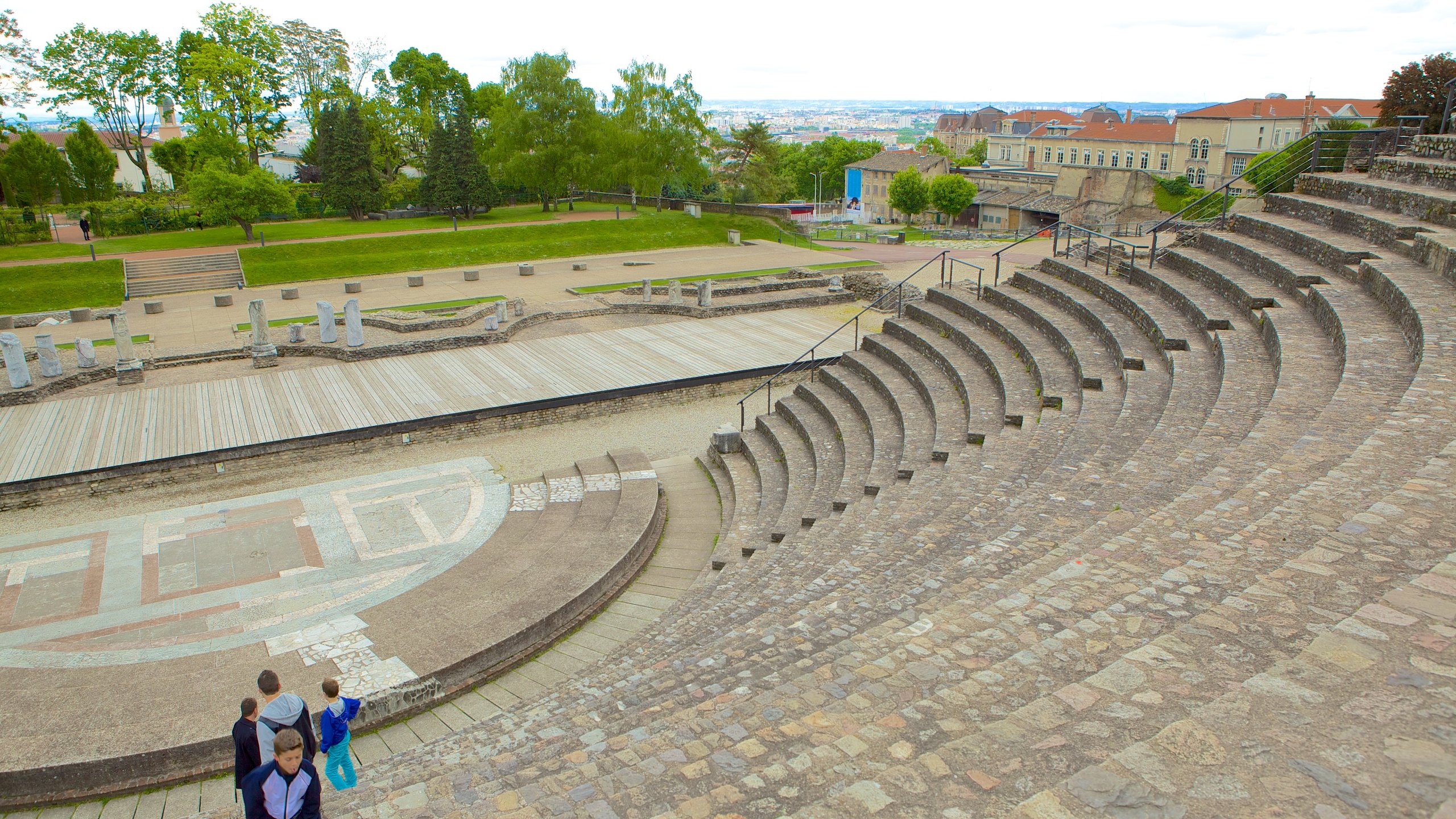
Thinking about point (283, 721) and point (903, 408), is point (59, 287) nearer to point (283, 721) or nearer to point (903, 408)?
point (903, 408)

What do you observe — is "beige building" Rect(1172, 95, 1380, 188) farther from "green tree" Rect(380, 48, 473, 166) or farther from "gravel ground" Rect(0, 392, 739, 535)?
"gravel ground" Rect(0, 392, 739, 535)

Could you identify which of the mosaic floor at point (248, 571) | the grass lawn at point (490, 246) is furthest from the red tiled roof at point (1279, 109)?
the mosaic floor at point (248, 571)

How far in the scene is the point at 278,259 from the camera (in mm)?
33094

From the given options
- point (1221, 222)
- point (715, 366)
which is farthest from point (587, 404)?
point (1221, 222)

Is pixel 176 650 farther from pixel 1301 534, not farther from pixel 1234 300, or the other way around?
pixel 1234 300

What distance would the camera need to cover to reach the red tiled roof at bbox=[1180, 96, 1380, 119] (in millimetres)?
62344

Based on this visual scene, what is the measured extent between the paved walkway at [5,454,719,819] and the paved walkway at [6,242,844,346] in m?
14.6

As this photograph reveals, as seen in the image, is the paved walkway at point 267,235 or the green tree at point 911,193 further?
the green tree at point 911,193

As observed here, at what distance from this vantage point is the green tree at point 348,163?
40.5 m

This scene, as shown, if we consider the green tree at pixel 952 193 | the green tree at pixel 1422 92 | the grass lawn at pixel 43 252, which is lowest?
the grass lawn at pixel 43 252

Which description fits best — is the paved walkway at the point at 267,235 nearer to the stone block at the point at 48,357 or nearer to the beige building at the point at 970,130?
the stone block at the point at 48,357

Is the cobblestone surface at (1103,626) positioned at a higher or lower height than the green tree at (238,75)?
lower

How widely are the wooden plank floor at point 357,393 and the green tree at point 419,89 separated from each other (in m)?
33.8

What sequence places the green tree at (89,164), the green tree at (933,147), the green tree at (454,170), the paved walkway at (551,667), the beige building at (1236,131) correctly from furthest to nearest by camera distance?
the green tree at (933,147), the beige building at (1236,131), the green tree at (89,164), the green tree at (454,170), the paved walkway at (551,667)
